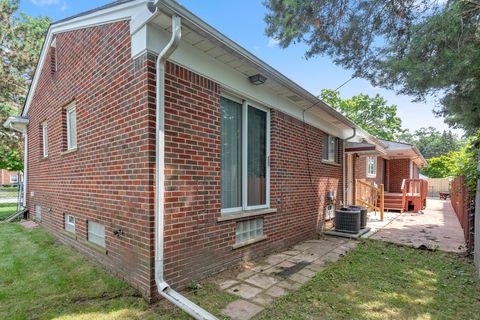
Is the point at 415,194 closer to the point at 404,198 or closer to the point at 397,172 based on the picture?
the point at 404,198

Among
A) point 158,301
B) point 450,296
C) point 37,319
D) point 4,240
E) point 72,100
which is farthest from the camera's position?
point 4,240

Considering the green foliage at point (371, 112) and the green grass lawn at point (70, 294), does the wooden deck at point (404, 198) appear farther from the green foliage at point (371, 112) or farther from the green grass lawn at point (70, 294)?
the green foliage at point (371, 112)

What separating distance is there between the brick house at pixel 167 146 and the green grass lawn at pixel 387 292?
1343mm

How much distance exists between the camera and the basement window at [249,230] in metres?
4.55

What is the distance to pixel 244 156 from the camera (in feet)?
15.6

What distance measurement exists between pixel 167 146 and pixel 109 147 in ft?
3.84

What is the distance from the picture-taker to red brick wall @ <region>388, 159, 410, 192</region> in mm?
17875

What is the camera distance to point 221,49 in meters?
3.74

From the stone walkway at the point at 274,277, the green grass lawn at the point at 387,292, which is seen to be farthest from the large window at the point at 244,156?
the green grass lawn at the point at 387,292

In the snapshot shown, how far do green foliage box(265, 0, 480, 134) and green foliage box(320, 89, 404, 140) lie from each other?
2729 centimetres

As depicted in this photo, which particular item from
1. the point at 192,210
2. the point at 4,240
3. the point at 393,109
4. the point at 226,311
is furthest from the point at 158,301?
the point at 393,109

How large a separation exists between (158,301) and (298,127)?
15.4ft

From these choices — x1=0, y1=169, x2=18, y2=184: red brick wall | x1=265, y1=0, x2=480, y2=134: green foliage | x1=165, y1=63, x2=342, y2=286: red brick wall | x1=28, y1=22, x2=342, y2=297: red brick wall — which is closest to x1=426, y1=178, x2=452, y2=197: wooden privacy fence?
x1=265, y1=0, x2=480, y2=134: green foliage

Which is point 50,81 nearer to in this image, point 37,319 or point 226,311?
point 37,319
